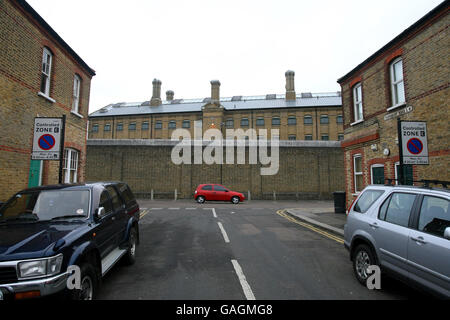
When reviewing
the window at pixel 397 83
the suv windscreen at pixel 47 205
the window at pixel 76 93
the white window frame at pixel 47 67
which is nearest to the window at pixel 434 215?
the suv windscreen at pixel 47 205

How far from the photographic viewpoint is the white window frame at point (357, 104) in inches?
514

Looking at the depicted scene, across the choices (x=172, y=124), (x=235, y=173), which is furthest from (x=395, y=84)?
(x=172, y=124)

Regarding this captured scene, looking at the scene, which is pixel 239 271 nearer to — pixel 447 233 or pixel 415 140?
pixel 447 233

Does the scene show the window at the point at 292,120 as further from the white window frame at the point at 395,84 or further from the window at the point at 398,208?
the window at the point at 398,208

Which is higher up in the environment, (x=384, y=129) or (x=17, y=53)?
(x=17, y=53)

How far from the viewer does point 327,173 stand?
24.5m

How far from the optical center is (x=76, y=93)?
12430mm

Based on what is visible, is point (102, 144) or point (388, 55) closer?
point (388, 55)

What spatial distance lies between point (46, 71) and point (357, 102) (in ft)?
48.8

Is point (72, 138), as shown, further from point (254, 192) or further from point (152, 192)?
point (254, 192)

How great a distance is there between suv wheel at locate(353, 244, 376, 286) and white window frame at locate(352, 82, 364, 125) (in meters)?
10.0

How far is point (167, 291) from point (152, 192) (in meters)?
20.8

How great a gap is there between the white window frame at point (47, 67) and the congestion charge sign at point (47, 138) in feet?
13.0
